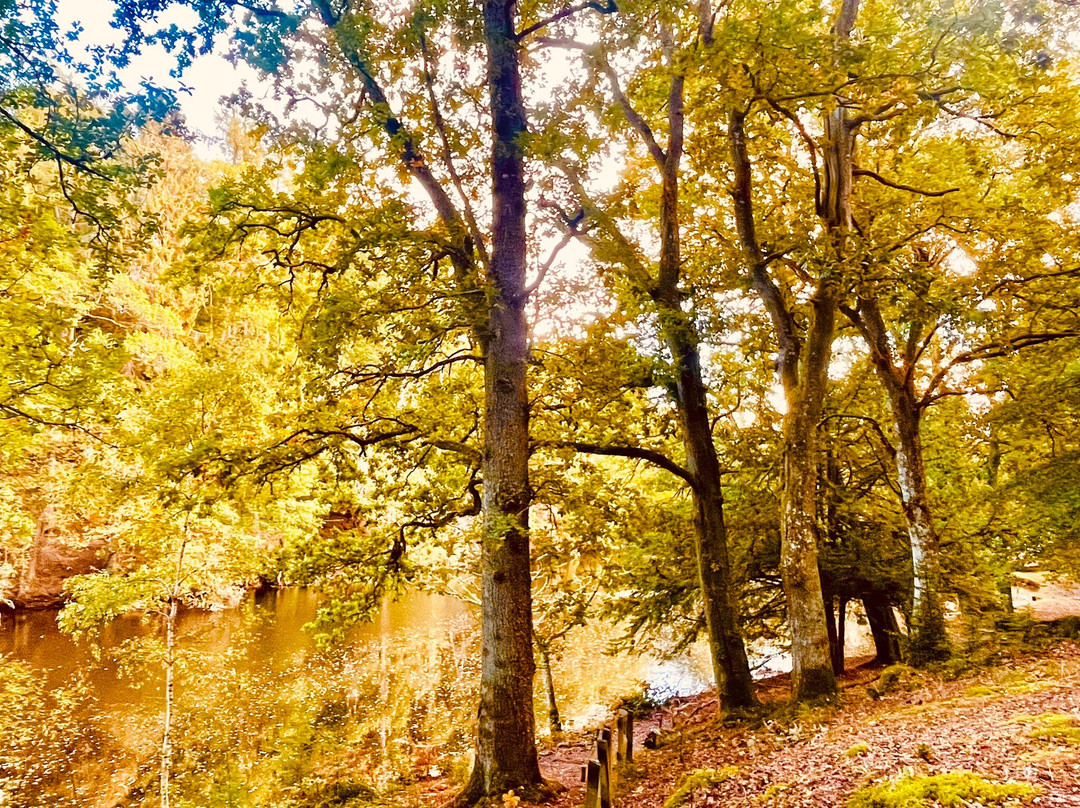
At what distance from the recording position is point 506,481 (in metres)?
7.96

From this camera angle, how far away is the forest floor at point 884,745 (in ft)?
14.3

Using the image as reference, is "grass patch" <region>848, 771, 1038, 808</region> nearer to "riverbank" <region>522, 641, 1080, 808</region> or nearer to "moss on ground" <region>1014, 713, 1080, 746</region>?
"riverbank" <region>522, 641, 1080, 808</region>

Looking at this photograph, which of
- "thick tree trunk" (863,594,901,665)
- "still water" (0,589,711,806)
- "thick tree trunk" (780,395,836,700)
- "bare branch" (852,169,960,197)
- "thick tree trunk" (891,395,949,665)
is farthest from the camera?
"thick tree trunk" (863,594,901,665)

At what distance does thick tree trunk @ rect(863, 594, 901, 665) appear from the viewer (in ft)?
43.6

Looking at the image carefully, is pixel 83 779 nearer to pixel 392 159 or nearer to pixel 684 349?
pixel 392 159

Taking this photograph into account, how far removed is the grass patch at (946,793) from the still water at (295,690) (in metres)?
6.58

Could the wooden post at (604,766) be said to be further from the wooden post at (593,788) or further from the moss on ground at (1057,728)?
the moss on ground at (1057,728)

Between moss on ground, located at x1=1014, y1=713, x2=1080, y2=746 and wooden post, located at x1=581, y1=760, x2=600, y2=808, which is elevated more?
moss on ground, located at x1=1014, y1=713, x2=1080, y2=746

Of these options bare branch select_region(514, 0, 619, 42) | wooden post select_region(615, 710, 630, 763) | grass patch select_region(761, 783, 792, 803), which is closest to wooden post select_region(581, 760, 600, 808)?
grass patch select_region(761, 783, 792, 803)

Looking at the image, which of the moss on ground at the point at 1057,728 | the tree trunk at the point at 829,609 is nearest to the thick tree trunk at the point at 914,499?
the tree trunk at the point at 829,609

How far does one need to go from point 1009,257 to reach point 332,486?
1266cm

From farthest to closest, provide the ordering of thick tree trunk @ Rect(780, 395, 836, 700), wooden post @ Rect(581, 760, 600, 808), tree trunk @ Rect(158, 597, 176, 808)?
tree trunk @ Rect(158, 597, 176, 808)
thick tree trunk @ Rect(780, 395, 836, 700)
wooden post @ Rect(581, 760, 600, 808)

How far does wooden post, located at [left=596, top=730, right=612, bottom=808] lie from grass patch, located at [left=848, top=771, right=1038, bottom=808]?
101 inches

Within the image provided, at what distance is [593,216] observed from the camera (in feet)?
28.8
